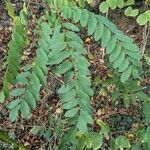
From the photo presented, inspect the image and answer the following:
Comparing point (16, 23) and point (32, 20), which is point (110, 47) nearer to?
point (16, 23)

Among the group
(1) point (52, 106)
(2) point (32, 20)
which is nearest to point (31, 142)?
(1) point (52, 106)

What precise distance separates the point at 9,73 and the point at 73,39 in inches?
11.3

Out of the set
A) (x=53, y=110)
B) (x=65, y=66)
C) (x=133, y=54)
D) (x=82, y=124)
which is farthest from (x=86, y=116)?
(x=53, y=110)

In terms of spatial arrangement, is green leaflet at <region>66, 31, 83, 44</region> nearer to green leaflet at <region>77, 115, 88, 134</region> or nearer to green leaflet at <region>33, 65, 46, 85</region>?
green leaflet at <region>33, 65, 46, 85</region>

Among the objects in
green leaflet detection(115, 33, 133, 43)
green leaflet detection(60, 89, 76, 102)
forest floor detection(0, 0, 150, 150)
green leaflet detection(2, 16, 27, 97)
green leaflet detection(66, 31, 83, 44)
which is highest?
green leaflet detection(115, 33, 133, 43)

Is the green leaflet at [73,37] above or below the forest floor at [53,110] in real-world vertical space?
above

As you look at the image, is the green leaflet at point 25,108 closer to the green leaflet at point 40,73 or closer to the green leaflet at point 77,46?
the green leaflet at point 40,73

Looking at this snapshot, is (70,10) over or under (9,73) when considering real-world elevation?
over

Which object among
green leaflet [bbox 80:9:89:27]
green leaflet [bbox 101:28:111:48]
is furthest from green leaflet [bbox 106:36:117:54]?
green leaflet [bbox 80:9:89:27]

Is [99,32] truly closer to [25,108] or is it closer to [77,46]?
[77,46]

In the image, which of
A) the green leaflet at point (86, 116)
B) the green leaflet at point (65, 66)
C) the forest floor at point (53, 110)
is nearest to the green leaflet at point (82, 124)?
the green leaflet at point (86, 116)

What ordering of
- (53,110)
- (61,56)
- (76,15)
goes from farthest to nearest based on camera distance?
1. (53,110)
2. (76,15)
3. (61,56)

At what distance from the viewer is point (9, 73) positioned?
1.48 metres

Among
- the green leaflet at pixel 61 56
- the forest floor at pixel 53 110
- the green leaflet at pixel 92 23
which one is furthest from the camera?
the forest floor at pixel 53 110
